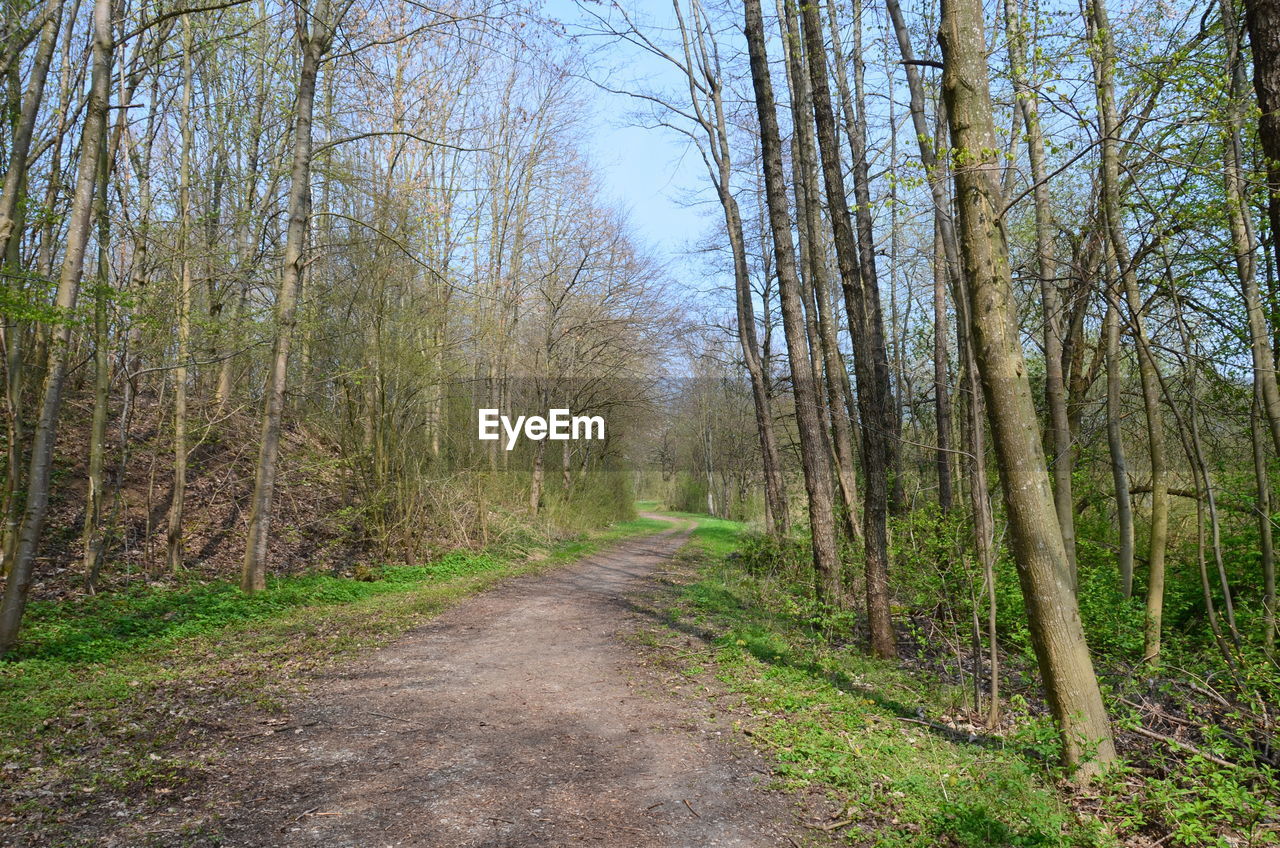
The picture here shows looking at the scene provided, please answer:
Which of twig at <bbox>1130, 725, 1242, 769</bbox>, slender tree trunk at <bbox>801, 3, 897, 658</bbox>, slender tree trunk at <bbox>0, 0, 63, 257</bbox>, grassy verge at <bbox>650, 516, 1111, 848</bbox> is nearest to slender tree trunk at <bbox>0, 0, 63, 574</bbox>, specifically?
slender tree trunk at <bbox>0, 0, 63, 257</bbox>

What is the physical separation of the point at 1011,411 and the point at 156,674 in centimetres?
640

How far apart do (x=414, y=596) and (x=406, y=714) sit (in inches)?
188

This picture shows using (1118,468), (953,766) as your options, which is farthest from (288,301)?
(1118,468)

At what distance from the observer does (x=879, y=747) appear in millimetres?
4625

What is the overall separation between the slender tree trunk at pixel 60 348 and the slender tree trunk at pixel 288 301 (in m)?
2.99

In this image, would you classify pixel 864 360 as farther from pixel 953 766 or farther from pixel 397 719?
pixel 397 719

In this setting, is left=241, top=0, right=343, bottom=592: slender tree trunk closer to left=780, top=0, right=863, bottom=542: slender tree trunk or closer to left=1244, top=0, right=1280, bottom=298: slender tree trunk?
left=780, top=0, right=863, bottom=542: slender tree trunk

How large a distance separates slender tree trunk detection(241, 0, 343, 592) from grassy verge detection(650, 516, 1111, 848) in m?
5.44

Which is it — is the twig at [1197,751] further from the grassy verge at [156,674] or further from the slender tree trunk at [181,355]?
the slender tree trunk at [181,355]

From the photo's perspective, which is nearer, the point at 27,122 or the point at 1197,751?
the point at 1197,751

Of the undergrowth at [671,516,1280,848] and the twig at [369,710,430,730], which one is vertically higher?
the twig at [369,710,430,730]

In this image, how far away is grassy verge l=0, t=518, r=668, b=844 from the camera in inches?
140

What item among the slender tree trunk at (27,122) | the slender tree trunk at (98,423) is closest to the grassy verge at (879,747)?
the slender tree trunk at (98,423)

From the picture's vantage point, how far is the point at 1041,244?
8188 mm
